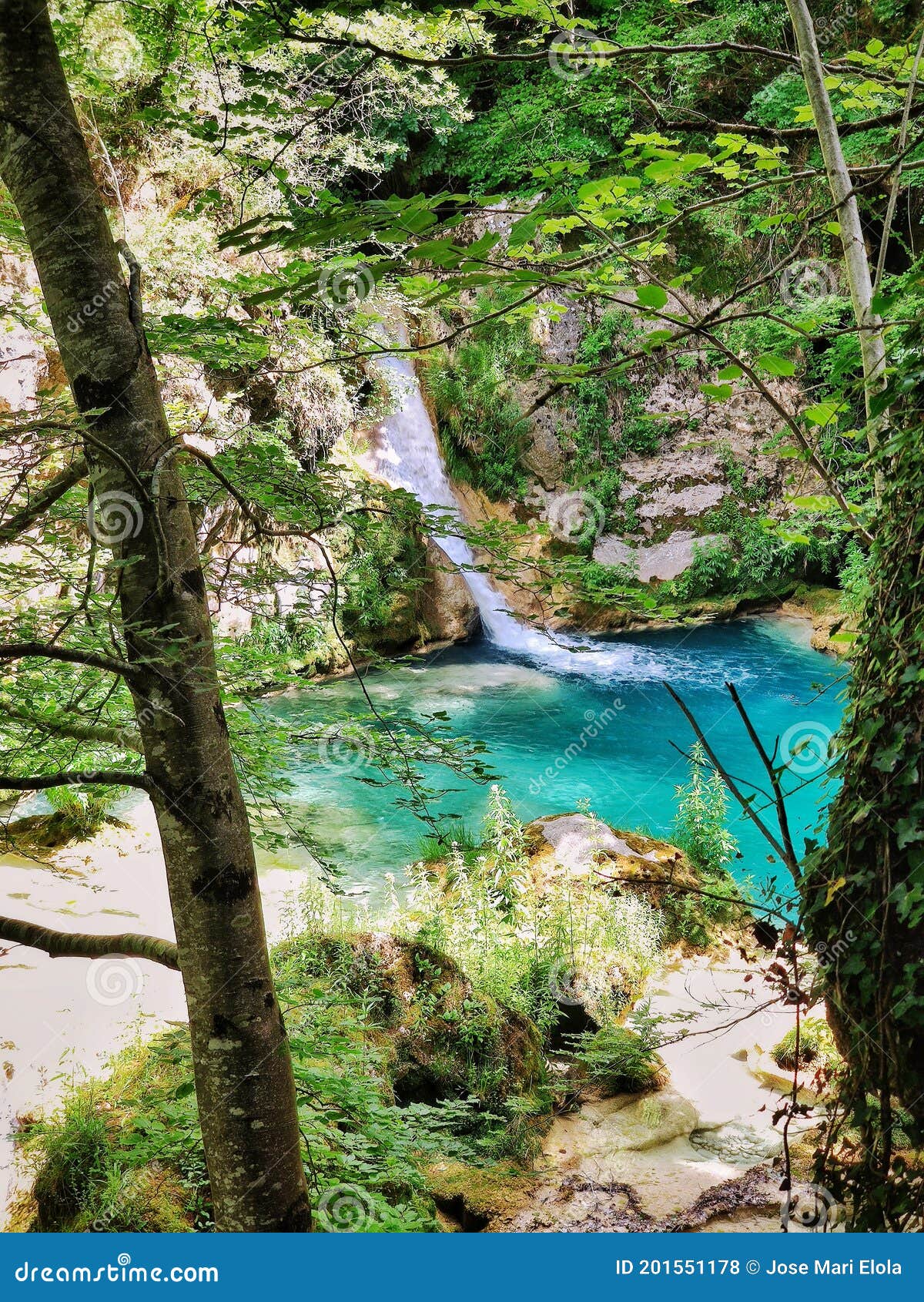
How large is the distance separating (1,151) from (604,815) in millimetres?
5966

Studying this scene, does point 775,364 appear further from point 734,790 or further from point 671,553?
point 671,553

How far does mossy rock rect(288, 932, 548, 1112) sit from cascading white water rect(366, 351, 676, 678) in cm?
594

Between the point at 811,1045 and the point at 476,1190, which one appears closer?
the point at 476,1190

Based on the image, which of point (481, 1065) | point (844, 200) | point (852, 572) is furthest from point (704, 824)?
point (844, 200)

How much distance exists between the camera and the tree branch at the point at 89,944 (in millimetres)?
1429

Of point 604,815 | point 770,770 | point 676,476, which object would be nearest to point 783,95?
point 676,476

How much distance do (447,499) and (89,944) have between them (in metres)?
9.92

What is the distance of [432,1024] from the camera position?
3471mm

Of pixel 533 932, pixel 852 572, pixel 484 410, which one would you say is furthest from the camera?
pixel 484 410

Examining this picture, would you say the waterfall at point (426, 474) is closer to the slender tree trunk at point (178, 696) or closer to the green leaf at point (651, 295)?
the slender tree trunk at point (178, 696)

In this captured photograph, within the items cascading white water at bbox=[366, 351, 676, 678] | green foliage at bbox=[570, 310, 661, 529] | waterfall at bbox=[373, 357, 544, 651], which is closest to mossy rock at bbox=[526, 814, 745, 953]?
cascading white water at bbox=[366, 351, 676, 678]

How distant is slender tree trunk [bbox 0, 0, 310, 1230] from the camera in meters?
1.34

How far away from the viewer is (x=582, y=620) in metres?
10.4
